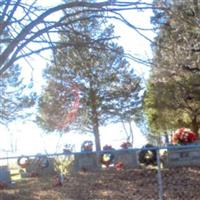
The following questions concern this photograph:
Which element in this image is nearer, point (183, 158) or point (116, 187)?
point (116, 187)

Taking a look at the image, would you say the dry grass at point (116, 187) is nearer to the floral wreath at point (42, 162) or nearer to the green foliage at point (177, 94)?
the floral wreath at point (42, 162)

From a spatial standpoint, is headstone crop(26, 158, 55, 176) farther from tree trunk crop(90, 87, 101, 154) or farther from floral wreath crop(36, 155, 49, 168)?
tree trunk crop(90, 87, 101, 154)

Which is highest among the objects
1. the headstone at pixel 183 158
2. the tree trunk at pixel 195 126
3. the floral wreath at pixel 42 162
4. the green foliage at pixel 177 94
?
the green foliage at pixel 177 94

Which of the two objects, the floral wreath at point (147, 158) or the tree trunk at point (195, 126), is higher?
the tree trunk at point (195, 126)

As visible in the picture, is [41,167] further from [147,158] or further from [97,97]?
[97,97]

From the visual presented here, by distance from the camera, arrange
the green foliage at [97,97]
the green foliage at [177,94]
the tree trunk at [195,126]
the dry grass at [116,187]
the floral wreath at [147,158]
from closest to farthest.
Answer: the dry grass at [116,187] < the floral wreath at [147,158] < the green foliage at [177,94] < the green foliage at [97,97] < the tree trunk at [195,126]

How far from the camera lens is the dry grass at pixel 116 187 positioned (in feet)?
35.0

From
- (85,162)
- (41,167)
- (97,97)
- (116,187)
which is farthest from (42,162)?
(97,97)

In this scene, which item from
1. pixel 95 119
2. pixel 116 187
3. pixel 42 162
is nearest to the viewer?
pixel 116 187

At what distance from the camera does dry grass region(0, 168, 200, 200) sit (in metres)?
10.7

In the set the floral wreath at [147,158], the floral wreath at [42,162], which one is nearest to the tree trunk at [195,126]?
the floral wreath at [147,158]

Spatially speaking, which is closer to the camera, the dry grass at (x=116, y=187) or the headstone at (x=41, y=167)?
the dry grass at (x=116, y=187)

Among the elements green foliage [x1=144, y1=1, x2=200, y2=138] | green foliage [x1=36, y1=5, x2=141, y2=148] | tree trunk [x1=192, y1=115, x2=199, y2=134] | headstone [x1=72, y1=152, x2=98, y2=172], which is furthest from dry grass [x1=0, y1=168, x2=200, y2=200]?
tree trunk [x1=192, y1=115, x2=199, y2=134]

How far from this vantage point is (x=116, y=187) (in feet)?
39.2
